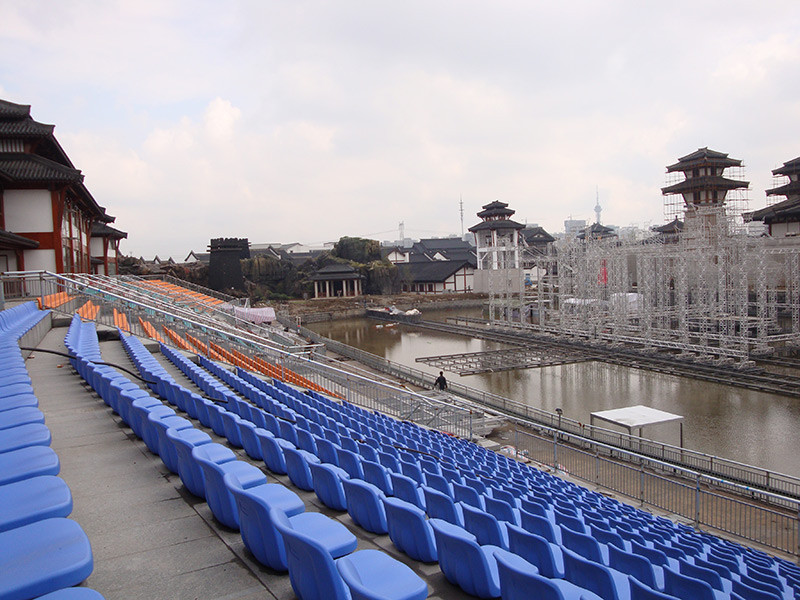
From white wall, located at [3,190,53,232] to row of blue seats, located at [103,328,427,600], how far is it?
69.3 ft

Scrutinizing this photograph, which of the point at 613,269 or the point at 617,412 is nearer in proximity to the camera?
the point at 617,412

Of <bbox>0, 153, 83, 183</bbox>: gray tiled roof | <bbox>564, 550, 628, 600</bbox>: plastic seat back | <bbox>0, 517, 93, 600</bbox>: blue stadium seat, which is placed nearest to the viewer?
<bbox>0, 517, 93, 600</bbox>: blue stadium seat

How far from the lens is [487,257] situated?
64750mm

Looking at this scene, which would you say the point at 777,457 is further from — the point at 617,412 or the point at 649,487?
the point at 649,487

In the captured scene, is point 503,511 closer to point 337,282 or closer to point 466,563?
point 466,563

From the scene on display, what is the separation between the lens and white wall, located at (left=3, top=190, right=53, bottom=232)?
2255cm

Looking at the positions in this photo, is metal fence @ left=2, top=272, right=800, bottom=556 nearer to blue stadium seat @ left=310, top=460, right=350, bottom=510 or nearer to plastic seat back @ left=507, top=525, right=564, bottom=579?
plastic seat back @ left=507, top=525, right=564, bottom=579

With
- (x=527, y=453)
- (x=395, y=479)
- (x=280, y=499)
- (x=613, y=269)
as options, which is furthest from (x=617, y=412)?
(x=613, y=269)

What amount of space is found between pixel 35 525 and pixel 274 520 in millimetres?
1157

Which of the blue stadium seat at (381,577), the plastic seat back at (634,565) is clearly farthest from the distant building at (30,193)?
the plastic seat back at (634,565)

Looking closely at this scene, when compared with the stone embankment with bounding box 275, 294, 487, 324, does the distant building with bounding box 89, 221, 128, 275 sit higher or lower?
higher

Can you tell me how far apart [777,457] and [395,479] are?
14.0 metres

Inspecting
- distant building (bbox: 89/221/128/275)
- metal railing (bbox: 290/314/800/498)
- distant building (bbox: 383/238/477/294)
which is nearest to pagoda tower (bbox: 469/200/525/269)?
distant building (bbox: 383/238/477/294)

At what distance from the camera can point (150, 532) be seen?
4.24 metres
